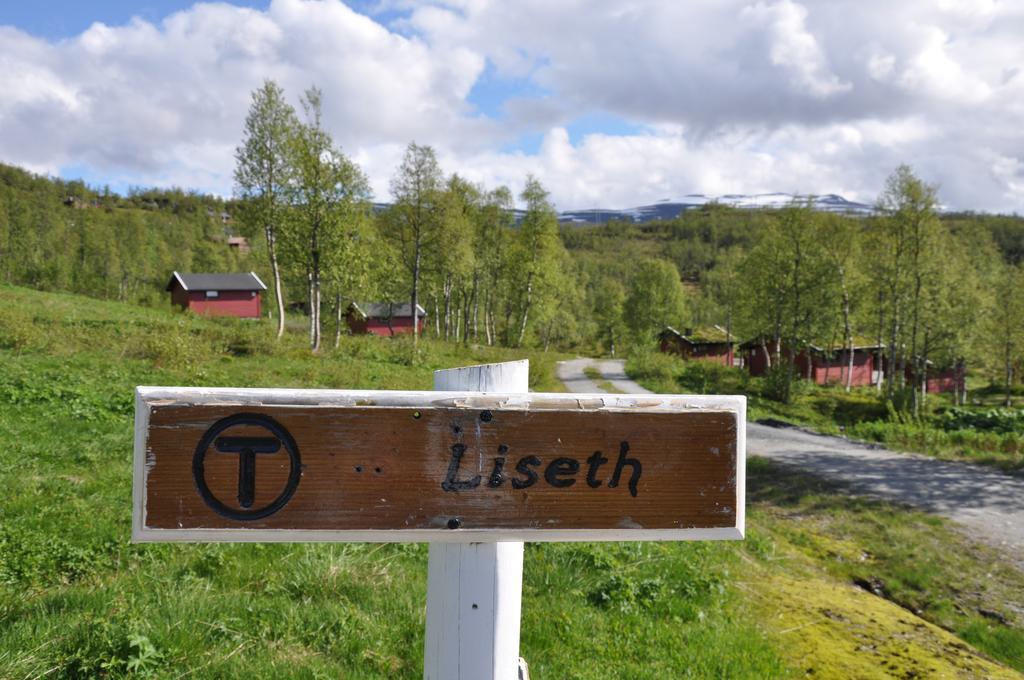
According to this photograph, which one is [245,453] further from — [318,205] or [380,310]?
[380,310]

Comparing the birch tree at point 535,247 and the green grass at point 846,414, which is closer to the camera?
the green grass at point 846,414

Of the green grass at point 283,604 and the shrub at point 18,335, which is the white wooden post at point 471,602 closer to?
the green grass at point 283,604

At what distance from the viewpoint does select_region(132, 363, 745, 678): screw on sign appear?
4.32 feet

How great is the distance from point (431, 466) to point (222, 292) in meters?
58.8

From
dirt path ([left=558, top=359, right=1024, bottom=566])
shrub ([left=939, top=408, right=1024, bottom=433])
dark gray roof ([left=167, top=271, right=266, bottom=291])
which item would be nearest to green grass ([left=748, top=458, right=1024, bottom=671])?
dirt path ([left=558, top=359, right=1024, bottom=566])

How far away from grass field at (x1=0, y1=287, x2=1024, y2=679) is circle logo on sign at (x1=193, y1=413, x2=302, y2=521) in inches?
77.1

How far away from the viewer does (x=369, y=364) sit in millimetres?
22141

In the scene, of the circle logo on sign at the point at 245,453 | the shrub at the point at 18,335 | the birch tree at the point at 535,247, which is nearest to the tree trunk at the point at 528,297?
the birch tree at the point at 535,247

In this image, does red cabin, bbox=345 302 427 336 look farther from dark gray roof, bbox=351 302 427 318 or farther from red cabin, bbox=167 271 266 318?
red cabin, bbox=167 271 266 318

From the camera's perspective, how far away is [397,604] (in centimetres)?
369

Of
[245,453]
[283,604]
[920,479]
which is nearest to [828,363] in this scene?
[920,479]

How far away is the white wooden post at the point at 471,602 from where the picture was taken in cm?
151

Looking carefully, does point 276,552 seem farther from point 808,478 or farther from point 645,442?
point 808,478

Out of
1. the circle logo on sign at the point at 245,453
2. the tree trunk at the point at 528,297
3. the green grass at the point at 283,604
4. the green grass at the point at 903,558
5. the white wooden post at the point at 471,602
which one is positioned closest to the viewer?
the circle logo on sign at the point at 245,453
